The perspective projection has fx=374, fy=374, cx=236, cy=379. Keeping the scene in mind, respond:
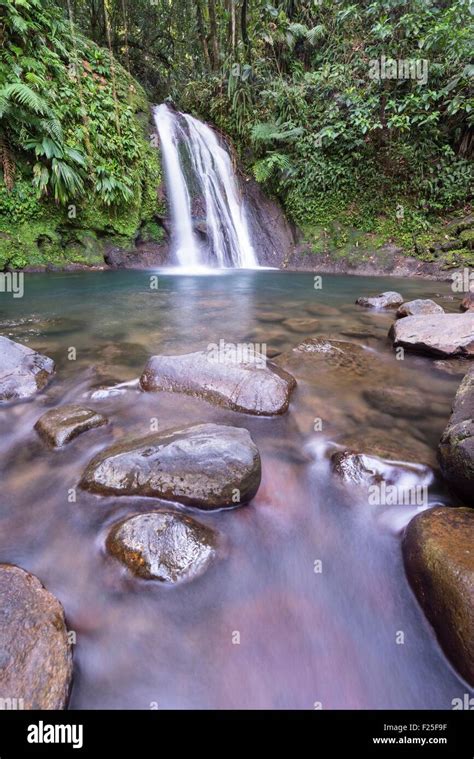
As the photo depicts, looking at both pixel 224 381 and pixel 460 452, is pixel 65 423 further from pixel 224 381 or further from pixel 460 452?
pixel 460 452

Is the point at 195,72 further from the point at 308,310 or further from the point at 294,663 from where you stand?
the point at 294,663

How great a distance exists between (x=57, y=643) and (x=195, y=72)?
2248cm

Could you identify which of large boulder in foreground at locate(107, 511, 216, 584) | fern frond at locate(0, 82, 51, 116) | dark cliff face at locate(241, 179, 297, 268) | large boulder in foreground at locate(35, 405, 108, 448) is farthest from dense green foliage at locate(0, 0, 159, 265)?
large boulder in foreground at locate(107, 511, 216, 584)

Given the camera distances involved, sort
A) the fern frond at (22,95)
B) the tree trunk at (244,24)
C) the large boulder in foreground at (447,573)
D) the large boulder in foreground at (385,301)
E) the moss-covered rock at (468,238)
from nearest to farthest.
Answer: the large boulder in foreground at (447,573)
the large boulder in foreground at (385,301)
the fern frond at (22,95)
the moss-covered rock at (468,238)
the tree trunk at (244,24)

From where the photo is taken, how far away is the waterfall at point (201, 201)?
1131 cm

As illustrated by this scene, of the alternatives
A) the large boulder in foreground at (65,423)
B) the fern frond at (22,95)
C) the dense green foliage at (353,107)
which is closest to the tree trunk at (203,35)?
the dense green foliage at (353,107)

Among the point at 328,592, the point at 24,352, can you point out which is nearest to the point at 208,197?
the point at 24,352

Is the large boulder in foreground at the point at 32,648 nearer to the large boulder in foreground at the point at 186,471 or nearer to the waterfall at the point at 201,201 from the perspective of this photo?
the large boulder in foreground at the point at 186,471

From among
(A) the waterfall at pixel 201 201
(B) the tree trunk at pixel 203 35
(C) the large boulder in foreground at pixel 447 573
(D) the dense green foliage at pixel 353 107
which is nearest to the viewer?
(C) the large boulder in foreground at pixel 447 573

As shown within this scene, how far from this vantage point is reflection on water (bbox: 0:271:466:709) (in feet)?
4.45

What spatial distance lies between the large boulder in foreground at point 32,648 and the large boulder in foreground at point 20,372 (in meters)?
1.86
